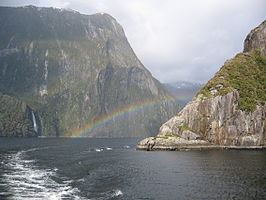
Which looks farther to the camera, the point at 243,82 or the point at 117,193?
the point at 243,82

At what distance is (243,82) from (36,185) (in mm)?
148332

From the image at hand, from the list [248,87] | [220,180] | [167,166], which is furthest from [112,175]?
[248,87]

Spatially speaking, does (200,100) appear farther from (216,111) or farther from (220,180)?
(220,180)

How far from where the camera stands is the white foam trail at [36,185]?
199 feet

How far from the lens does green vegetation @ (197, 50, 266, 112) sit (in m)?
171

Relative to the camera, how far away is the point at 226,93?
171 meters

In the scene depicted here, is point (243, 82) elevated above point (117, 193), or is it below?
above

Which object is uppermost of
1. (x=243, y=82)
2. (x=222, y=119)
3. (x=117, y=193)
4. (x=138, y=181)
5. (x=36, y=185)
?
(x=243, y=82)

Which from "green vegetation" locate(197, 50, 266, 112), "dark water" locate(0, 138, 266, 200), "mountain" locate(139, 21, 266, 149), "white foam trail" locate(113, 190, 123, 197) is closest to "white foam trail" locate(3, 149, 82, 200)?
"dark water" locate(0, 138, 266, 200)

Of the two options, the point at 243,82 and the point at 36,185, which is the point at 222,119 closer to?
the point at 243,82

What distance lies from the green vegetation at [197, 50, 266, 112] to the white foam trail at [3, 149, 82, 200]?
11697 centimetres

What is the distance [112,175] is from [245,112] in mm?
108428

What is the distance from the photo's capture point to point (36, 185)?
7094cm

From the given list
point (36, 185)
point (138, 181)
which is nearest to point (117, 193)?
point (138, 181)
